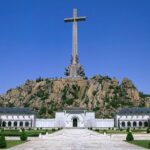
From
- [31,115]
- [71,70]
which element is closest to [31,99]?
[71,70]

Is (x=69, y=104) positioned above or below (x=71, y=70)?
below

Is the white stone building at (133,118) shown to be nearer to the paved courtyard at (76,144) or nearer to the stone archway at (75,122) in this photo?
the stone archway at (75,122)

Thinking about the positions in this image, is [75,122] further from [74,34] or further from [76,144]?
[76,144]

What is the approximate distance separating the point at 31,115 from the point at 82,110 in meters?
15.9

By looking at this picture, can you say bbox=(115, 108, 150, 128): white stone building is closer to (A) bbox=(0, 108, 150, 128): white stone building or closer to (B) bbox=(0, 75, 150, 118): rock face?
(A) bbox=(0, 108, 150, 128): white stone building

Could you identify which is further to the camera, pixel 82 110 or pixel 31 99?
pixel 31 99

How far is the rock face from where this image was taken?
12425 centimetres

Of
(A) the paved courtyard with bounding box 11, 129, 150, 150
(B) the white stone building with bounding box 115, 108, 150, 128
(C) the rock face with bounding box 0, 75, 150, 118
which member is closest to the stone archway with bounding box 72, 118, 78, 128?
(B) the white stone building with bounding box 115, 108, 150, 128

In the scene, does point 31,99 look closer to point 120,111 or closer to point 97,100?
point 97,100

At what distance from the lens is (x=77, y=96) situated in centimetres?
13050

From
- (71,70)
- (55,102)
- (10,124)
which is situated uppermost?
(71,70)

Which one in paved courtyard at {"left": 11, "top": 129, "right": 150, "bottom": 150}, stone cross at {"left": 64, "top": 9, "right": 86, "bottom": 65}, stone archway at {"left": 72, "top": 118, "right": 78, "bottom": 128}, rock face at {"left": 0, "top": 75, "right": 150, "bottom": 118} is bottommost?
paved courtyard at {"left": 11, "top": 129, "right": 150, "bottom": 150}

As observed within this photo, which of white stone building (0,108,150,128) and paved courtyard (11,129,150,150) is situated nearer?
paved courtyard (11,129,150,150)

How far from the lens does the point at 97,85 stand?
135 metres
